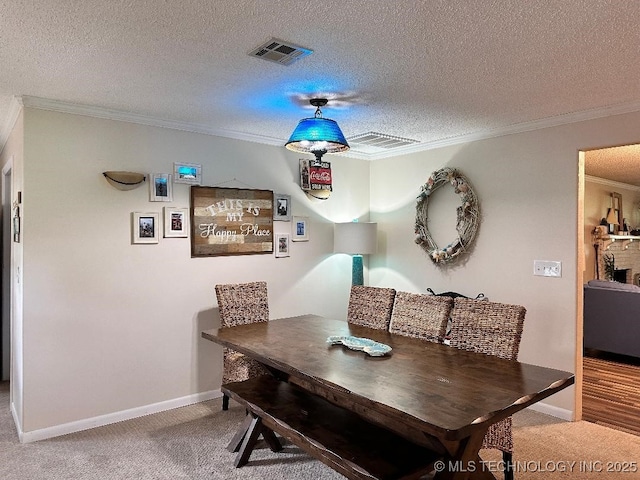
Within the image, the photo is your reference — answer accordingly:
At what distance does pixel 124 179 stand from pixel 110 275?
28.6 inches

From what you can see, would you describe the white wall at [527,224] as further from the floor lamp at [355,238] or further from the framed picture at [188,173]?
the framed picture at [188,173]

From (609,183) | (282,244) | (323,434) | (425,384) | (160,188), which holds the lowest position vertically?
(323,434)

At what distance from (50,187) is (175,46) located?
164cm

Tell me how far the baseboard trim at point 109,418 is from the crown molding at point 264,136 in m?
2.22

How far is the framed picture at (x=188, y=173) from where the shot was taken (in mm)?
3756

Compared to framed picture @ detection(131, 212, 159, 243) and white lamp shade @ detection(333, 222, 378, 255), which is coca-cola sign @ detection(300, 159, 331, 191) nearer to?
white lamp shade @ detection(333, 222, 378, 255)

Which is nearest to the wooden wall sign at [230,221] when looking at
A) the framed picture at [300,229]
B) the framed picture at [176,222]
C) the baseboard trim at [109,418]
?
the framed picture at [176,222]

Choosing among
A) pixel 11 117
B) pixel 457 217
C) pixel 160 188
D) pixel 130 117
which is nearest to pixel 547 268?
pixel 457 217

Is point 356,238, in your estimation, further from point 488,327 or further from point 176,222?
point 488,327

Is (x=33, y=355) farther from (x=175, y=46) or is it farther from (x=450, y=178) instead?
(x=450, y=178)

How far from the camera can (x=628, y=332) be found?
512 centimetres

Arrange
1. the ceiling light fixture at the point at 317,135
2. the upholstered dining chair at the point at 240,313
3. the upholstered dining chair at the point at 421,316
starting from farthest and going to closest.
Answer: the upholstered dining chair at the point at 240,313 → the upholstered dining chair at the point at 421,316 → the ceiling light fixture at the point at 317,135

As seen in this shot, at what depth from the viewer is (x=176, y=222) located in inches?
148

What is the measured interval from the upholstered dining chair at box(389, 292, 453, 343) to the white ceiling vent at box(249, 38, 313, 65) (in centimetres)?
173
